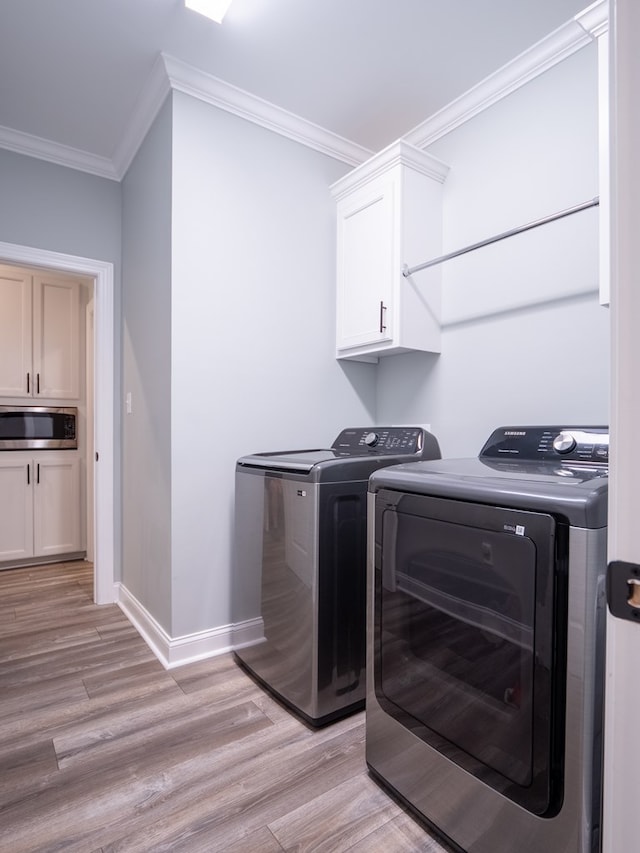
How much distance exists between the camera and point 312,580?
158 centimetres

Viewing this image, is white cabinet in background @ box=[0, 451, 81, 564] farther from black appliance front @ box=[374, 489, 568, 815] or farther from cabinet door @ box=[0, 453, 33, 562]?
black appliance front @ box=[374, 489, 568, 815]

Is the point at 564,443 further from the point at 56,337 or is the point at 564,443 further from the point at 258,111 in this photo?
the point at 56,337

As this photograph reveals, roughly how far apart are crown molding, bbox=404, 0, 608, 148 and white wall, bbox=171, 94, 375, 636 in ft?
1.83

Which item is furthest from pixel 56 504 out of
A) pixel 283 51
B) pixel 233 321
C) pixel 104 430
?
pixel 283 51

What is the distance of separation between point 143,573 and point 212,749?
1.07 metres

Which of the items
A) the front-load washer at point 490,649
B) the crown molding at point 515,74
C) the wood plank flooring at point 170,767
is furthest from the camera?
the crown molding at point 515,74

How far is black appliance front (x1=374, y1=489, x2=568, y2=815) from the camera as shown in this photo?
94 cm

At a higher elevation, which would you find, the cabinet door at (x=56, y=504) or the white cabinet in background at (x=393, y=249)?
the white cabinet in background at (x=393, y=249)

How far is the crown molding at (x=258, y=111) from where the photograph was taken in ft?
6.55

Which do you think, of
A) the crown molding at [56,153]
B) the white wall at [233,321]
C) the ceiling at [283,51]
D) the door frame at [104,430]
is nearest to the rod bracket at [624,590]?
the white wall at [233,321]

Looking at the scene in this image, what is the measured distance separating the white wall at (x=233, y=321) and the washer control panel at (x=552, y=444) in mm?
1001

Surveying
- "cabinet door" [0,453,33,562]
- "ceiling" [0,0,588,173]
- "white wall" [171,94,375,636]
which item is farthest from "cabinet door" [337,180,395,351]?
"cabinet door" [0,453,33,562]

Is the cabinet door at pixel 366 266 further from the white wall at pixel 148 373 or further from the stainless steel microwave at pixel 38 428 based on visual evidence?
the stainless steel microwave at pixel 38 428

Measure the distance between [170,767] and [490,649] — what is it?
106cm
